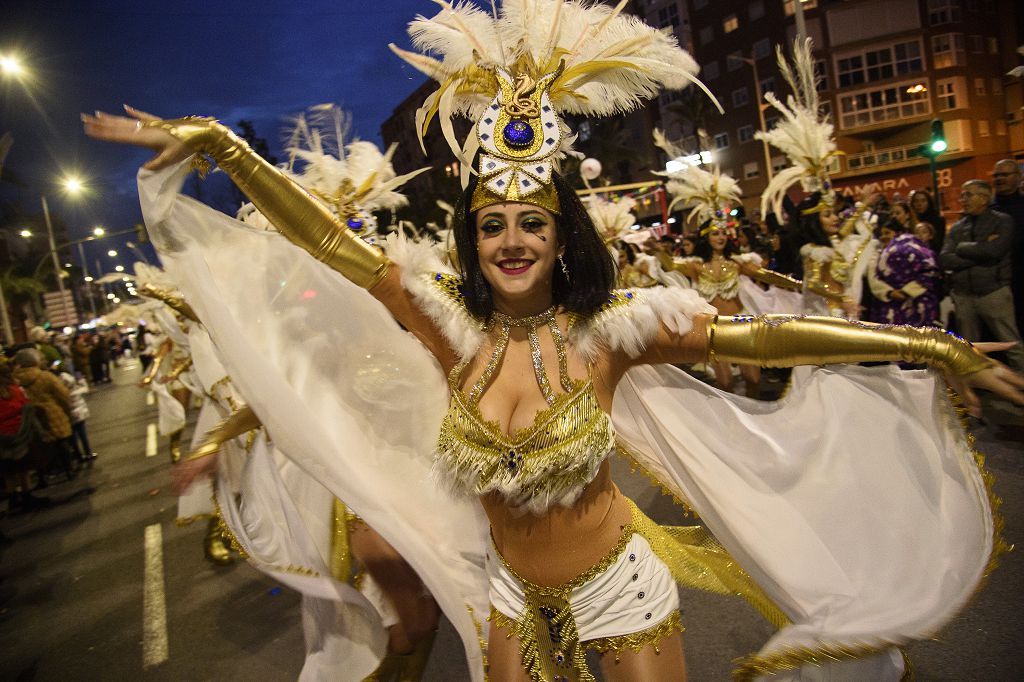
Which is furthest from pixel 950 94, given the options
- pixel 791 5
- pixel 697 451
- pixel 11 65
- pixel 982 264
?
pixel 697 451

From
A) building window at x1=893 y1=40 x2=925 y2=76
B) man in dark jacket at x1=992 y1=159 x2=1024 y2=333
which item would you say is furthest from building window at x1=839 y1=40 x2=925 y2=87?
man in dark jacket at x1=992 y1=159 x2=1024 y2=333

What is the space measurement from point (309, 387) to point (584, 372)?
Answer: 3.53ft

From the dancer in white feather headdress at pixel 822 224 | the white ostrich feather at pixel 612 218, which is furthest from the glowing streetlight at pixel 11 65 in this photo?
the dancer in white feather headdress at pixel 822 224

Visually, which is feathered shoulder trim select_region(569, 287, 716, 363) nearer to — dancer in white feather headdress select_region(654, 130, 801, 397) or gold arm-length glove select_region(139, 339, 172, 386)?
dancer in white feather headdress select_region(654, 130, 801, 397)

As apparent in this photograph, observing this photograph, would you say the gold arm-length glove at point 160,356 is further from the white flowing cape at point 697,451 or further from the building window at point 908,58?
the building window at point 908,58

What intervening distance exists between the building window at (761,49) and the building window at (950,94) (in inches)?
379

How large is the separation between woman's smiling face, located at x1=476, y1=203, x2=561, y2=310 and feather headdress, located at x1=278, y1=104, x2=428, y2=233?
2314mm

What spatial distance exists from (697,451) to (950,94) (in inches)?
1763

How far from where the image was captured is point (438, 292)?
Result: 217cm

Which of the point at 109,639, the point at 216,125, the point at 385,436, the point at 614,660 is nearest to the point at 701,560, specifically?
the point at 614,660

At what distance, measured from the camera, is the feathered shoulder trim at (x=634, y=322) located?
2012 millimetres

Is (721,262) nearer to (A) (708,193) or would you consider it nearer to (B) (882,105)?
(A) (708,193)

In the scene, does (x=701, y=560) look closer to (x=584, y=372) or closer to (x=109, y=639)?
(x=584, y=372)

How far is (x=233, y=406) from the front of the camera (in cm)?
556
